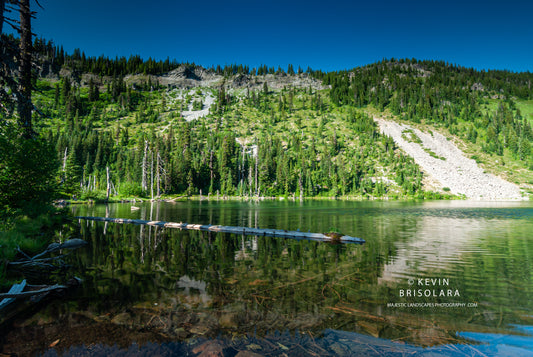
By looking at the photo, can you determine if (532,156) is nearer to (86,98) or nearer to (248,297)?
(248,297)

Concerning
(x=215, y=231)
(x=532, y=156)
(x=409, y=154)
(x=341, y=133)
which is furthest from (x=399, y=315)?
(x=532, y=156)

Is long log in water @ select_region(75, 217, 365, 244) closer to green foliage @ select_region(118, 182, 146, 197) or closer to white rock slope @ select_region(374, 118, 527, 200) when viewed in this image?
green foliage @ select_region(118, 182, 146, 197)

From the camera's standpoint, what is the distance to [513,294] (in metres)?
9.48

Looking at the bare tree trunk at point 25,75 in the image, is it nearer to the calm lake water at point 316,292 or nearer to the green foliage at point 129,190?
the calm lake water at point 316,292

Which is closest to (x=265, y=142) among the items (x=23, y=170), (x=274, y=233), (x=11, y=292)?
(x=274, y=233)

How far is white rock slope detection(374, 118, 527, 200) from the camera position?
10581cm

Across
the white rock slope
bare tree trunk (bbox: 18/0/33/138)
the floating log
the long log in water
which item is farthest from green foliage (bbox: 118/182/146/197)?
the white rock slope

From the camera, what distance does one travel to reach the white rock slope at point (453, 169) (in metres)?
106

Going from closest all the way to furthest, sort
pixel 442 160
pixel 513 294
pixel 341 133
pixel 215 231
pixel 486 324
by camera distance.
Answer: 1. pixel 486 324
2. pixel 513 294
3. pixel 215 231
4. pixel 442 160
5. pixel 341 133

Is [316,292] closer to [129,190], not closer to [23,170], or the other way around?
[23,170]

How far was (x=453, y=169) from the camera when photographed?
121m

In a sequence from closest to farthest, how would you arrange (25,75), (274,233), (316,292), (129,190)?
1. (316,292)
2. (25,75)
3. (274,233)
4. (129,190)

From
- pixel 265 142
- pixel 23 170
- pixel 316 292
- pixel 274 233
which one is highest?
pixel 265 142

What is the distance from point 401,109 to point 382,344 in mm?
203807
